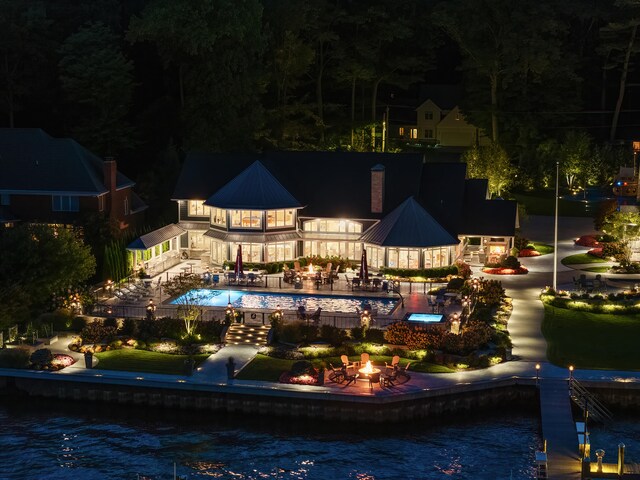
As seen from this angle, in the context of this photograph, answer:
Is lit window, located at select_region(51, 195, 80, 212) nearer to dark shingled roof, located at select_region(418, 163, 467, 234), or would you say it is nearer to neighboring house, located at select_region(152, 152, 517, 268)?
neighboring house, located at select_region(152, 152, 517, 268)

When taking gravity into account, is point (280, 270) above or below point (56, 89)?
below

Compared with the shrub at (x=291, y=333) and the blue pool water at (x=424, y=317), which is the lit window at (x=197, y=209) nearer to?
the shrub at (x=291, y=333)

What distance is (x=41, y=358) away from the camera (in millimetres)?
51062

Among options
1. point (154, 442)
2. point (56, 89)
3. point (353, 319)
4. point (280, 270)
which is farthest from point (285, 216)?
point (56, 89)

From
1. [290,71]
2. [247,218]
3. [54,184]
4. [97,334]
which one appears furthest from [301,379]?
[290,71]

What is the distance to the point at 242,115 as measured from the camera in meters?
91.8

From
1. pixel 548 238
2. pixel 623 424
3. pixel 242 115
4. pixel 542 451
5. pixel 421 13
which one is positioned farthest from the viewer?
pixel 421 13

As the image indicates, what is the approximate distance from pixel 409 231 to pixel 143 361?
2141 cm

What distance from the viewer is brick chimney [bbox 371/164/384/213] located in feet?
233

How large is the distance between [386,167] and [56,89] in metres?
38.2

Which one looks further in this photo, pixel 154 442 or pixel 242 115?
pixel 242 115

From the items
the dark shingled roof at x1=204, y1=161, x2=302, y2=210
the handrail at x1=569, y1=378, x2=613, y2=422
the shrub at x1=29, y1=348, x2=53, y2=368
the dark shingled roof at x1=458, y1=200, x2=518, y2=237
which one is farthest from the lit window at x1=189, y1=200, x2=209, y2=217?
the handrail at x1=569, y1=378, x2=613, y2=422

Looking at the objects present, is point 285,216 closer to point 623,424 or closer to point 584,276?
point 584,276

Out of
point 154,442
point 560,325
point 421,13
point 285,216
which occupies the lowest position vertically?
point 154,442
